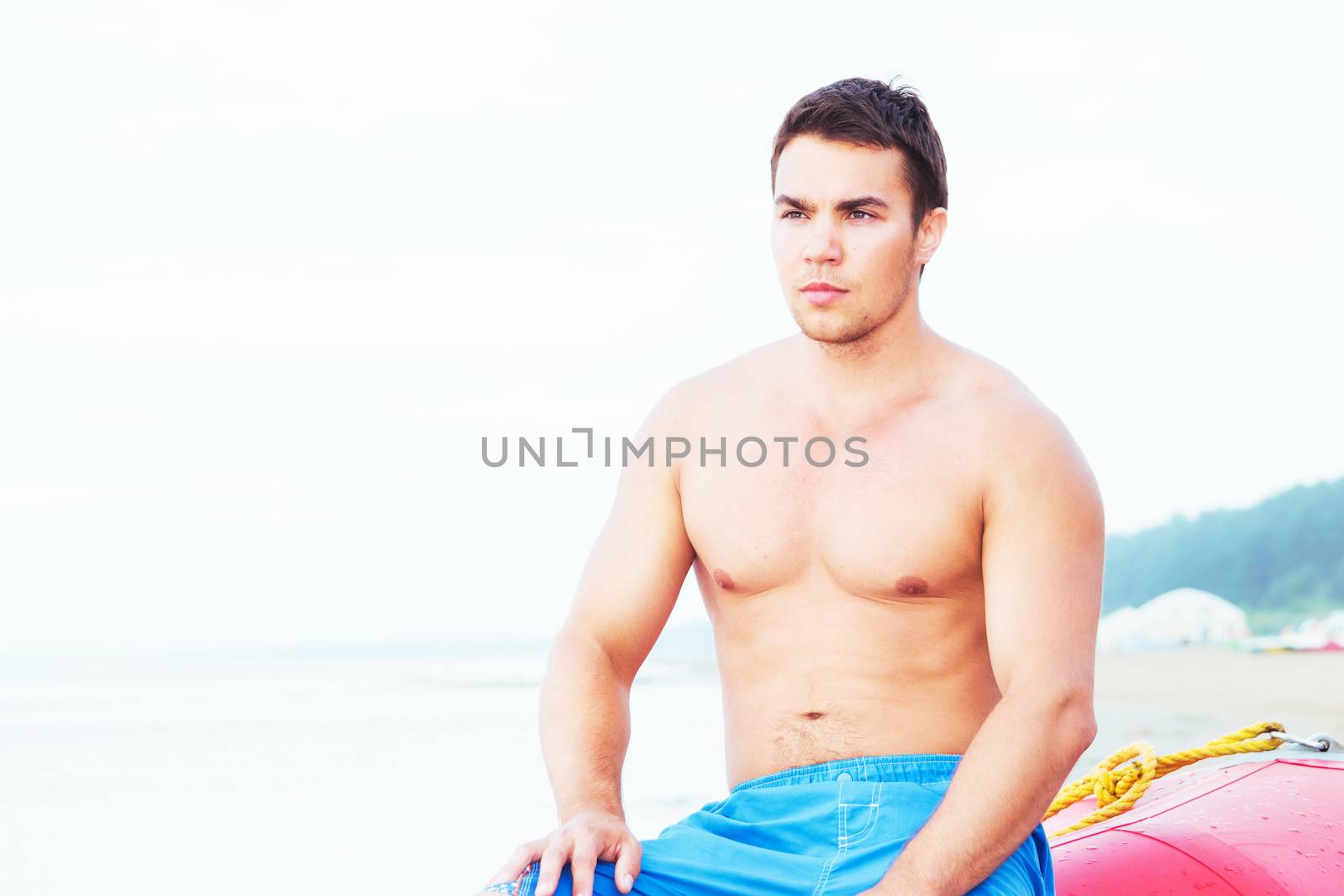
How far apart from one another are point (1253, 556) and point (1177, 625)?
359cm

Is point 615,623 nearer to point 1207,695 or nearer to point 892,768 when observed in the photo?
point 892,768

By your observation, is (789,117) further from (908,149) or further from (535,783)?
(535,783)

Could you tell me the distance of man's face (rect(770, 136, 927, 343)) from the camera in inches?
80.8

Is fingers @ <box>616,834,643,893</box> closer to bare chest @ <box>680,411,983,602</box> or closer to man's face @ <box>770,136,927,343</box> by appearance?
bare chest @ <box>680,411,983,602</box>

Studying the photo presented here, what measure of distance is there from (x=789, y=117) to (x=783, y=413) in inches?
17.2

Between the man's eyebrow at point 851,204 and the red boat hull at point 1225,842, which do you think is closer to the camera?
the red boat hull at point 1225,842

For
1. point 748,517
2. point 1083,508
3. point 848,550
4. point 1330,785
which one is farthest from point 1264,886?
point 748,517

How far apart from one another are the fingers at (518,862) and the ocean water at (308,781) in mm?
628

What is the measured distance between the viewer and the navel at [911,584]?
6.55 ft

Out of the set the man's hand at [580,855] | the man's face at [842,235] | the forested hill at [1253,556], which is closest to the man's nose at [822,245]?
the man's face at [842,235]

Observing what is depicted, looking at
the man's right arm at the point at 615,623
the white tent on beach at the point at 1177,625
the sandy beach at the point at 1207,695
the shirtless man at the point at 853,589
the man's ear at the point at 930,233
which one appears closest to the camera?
the shirtless man at the point at 853,589

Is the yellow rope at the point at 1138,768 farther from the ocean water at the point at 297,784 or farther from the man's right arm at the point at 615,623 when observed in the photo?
the ocean water at the point at 297,784

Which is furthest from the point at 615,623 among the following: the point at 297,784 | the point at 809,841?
the point at 297,784

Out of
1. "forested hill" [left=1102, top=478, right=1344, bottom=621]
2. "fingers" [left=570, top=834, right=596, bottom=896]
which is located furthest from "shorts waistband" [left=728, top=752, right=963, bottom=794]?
"forested hill" [left=1102, top=478, right=1344, bottom=621]
